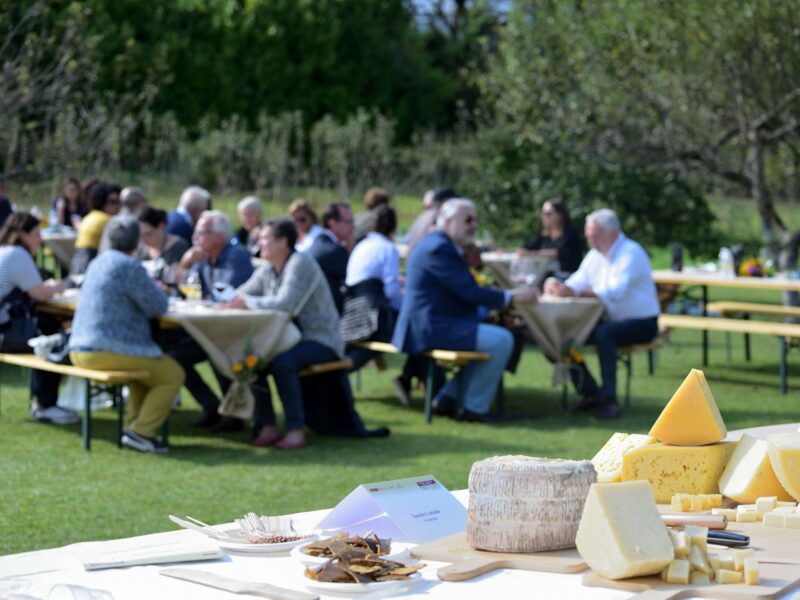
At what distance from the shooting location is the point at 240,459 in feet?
28.6

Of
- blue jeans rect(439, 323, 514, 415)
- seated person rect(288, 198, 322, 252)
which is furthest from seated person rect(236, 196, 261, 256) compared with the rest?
blue jeans rect(439, 323, 514, 415)

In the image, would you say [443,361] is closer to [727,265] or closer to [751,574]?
[727,265]

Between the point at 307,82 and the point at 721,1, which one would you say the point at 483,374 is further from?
the point at 307,82

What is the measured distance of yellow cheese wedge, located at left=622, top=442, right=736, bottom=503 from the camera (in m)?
3.49

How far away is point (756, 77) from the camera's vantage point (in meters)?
17.1

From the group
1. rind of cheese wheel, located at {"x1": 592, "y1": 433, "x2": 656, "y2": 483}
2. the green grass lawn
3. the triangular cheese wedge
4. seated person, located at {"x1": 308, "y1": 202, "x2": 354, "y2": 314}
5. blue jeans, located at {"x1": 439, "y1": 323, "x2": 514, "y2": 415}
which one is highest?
seated person, located at {"x1": 308, "y1": 202, "x2": 354, "y2": 314}

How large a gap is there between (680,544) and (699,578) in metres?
0.08

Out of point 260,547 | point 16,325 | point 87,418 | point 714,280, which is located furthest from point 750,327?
point 260,547

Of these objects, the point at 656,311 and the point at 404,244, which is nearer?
the point at 656,311

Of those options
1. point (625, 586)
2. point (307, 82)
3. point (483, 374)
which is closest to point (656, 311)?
point (483, 374)

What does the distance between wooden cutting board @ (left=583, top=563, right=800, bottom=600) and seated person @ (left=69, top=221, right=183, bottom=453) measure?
6144 mm

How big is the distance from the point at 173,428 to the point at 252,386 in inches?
39.5

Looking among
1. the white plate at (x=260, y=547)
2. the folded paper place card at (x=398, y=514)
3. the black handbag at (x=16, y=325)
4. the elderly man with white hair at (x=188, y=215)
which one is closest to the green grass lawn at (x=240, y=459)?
the black handbag at (x=16, y=325)

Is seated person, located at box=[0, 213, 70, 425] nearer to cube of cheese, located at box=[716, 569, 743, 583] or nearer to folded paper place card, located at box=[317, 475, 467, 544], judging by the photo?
folded paper place card, located at box=[317, 475, 467, 544]
